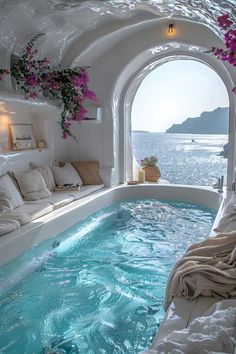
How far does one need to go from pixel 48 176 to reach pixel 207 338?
4.34 meters

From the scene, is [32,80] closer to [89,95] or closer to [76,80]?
[76,80]

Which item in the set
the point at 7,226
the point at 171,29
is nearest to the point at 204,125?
the point at 171,29

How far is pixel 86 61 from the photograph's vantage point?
6.11 meters

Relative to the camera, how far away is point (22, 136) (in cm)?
535

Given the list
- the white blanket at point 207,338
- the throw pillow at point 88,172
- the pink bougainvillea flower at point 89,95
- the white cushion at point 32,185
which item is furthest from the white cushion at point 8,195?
the white blanket at point 207,338

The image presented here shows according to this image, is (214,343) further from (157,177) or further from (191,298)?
(157,177)

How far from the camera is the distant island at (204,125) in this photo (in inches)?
495

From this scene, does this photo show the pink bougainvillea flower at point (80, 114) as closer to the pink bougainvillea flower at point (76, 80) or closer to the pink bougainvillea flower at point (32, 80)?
the pink bougainvillea flower at point (76, 80)

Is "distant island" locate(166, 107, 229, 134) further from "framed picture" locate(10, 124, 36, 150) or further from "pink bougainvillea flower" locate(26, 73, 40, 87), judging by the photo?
"pink bougainvillea flower" locate(26, 73, 40, 87)

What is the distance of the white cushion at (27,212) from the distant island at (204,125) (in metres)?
8.81

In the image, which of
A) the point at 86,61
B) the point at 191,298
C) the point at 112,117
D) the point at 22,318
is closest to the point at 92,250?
the point at 22,318

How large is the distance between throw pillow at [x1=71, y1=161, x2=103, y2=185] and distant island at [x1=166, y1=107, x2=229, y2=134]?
268 inches

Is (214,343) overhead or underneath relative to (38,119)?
underneath

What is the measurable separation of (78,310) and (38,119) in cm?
380
